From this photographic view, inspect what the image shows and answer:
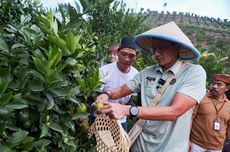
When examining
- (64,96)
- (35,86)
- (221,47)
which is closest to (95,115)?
(64,96)

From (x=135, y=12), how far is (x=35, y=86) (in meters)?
12.1

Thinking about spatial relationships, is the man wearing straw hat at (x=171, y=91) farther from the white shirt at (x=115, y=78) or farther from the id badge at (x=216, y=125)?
the id badge at (x=216, y=125)

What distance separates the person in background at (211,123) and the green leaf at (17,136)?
3703 millimetres

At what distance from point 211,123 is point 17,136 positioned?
384cm

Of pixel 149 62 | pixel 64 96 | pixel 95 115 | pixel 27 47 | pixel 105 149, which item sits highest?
pixel 27 47

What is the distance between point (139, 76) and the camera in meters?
2.66

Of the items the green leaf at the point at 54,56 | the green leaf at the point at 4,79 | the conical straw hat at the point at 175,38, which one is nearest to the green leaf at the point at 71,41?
the green leaf at the point at 54,56

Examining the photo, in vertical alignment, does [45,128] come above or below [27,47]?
below

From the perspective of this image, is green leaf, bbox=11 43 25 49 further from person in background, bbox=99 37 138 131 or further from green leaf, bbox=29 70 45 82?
person in background, bbox=99 37 138 131

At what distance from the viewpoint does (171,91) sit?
2334mm

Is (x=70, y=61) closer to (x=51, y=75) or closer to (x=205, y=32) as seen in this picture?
(x=51, y=75)

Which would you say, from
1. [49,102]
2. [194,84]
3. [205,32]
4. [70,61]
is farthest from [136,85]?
[205,32]

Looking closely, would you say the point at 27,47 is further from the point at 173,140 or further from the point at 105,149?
the point at 173,140

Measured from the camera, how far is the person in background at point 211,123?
4.78 meters
